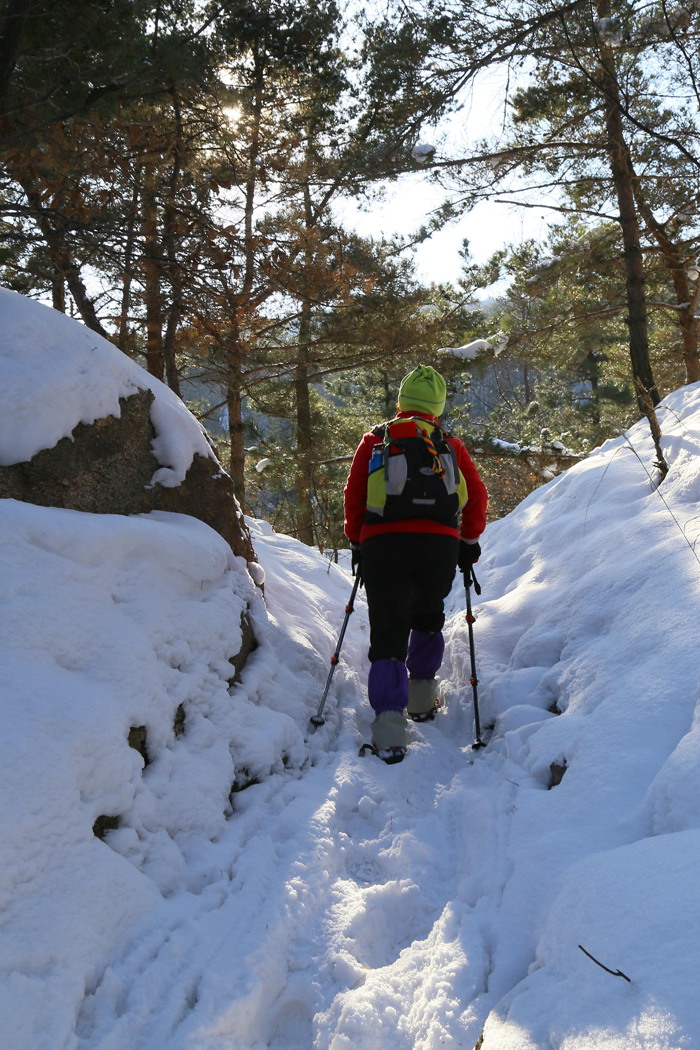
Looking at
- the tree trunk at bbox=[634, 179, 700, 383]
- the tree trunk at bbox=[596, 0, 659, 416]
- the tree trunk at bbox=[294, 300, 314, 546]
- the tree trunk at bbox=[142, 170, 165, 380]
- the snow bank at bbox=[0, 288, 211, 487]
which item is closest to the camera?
the snow bank at bbox=[0, 288, 211, 487]

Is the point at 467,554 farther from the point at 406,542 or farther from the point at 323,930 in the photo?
the point at 323,930

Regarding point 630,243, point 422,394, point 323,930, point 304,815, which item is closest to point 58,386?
point 422,394

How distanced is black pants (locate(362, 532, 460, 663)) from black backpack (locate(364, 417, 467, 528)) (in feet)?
0.45

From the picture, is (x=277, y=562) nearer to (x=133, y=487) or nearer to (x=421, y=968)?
(x=133, y=487)

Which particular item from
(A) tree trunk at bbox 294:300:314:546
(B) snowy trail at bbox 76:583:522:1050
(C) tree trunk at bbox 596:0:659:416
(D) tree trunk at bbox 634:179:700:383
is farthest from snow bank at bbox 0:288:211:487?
(D) tree trunk at bbox 634:179:700:383

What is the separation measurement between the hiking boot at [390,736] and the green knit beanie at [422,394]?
1.93 metres

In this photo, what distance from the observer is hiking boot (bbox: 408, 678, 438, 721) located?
4191 millimetres

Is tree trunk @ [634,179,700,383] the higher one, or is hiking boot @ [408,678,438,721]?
tree trunk @ [634,179,700,383]

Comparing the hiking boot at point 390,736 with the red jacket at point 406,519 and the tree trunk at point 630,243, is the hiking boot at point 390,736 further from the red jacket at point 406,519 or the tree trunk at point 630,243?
the tree trunk at point 630,243

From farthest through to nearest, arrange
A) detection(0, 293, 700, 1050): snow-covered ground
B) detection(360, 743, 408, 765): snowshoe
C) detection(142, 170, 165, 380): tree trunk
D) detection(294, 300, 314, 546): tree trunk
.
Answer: detection(294, 300, 314, 546): tree trunk, detection(142, 170, 165, 380): tree trunk, detection(360, 743, 408, 765): snowshoe, detection(0, 293, 700, 1050): snow-covered ground

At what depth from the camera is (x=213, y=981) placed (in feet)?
6.64

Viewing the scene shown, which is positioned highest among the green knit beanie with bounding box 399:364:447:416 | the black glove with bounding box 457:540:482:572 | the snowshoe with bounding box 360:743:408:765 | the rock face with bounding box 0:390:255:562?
the green knit beanie with bounding box 399:364:447:416

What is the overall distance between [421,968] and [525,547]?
4.39 metres

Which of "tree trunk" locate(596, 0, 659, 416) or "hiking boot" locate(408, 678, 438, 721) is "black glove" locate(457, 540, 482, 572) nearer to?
"hiking boot" locate(408, 678, 438, 721)
